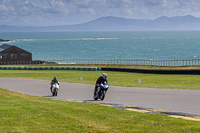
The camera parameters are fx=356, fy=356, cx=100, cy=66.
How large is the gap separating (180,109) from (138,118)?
14.5 ft

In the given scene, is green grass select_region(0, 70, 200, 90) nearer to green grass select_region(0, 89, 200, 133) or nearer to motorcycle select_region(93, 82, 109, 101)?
motorcycle select_region(93, 82, 109, 101)

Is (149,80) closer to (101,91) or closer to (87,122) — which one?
(101,91)

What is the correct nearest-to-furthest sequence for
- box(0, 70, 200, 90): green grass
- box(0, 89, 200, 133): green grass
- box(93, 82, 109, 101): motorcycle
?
box(0, 89, 200, 133): green grass
box(93, 82, 109, 101): motorcycle
box(0, 70, 200, 90): green grass

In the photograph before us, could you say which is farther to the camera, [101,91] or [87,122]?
[101,91]

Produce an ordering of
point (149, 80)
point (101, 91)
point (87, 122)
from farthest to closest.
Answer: point (149, 80)
point (101, 91)
point (87, 122)

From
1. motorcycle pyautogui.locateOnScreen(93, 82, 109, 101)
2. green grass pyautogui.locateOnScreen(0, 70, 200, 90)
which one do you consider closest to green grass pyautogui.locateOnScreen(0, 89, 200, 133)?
motorcycle pyautogui.locateOnScreen(93, 82, 109, 101)

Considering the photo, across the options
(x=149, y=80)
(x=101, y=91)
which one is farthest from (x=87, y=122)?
(x=149, y=80)

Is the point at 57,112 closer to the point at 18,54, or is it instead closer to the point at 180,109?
the point at 180,109

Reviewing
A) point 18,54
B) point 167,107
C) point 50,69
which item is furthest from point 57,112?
point 18,54

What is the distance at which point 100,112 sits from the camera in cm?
1544

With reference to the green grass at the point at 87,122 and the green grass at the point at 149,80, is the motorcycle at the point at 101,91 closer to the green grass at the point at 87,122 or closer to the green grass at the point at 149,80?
the green grass at the point at 87,122

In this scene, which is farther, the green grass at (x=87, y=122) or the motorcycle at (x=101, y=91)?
the motorcycle at (x=101, y=91)

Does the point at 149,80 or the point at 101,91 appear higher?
the point at 149,80

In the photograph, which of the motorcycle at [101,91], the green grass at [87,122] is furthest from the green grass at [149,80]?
the green grass at [87,122]
